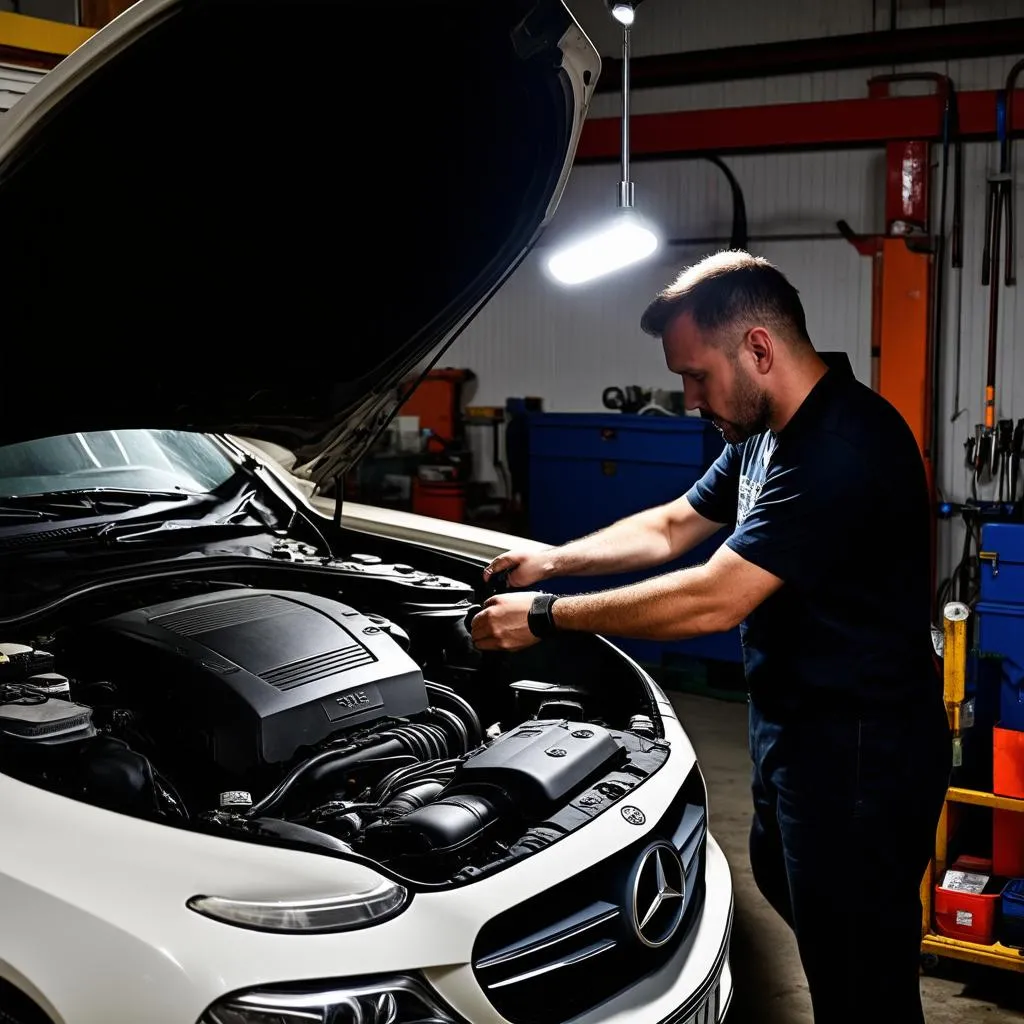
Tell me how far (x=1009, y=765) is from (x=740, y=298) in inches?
53.8

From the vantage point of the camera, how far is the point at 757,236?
19.5 ft

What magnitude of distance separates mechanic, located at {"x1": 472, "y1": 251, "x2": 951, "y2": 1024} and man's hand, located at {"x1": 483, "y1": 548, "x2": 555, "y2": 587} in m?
0.38

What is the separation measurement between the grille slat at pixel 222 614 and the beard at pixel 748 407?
86cm

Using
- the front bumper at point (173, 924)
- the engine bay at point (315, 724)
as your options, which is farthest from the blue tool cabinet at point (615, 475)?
the front bumper at point (173, 924)

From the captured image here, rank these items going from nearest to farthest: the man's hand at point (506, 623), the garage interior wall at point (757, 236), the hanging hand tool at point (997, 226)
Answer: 1. the man's hand at point (506, 623)
2. the hanging hand tool at point (997, 226)
3. the garage interior wall at point (757, 236)

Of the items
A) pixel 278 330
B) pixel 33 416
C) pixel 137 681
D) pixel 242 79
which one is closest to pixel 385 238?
pixel 278 330

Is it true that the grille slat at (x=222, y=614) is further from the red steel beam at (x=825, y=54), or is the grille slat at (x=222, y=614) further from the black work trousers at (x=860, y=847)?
the red steel beam at (x=825, y=54)

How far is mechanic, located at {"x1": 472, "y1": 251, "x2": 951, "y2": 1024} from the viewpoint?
1.78 meters

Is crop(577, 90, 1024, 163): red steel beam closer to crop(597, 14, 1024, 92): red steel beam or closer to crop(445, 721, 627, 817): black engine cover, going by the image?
crop(597, 14, 1024, 92): red steel beam

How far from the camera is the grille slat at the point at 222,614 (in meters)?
2.00

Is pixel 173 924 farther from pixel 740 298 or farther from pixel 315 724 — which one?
pixel 740 298

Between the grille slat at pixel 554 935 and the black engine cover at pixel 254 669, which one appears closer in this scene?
the grille slat at pixel 554 935

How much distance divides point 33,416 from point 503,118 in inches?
36.3

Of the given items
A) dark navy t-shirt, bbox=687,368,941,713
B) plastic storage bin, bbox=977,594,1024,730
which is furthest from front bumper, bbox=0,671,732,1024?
plastic storage bin, bbox=977,594,1024,730
